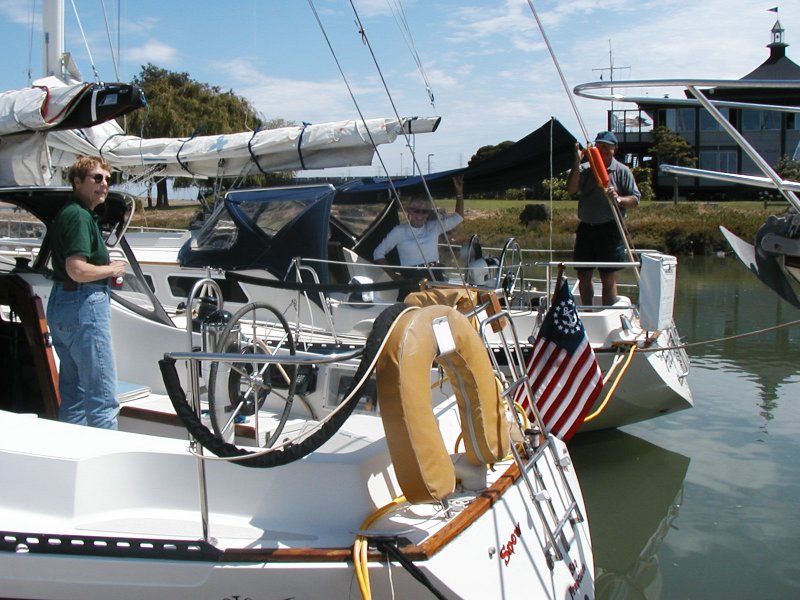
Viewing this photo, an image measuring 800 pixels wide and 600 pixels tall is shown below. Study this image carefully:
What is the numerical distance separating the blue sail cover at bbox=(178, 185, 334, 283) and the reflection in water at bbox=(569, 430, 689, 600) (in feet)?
10.7

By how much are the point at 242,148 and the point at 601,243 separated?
4.89 meters

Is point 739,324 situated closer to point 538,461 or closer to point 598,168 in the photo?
point 598,168

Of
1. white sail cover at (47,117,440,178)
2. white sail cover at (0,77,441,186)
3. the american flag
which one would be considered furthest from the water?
white sail cover at (47,117,440,178)

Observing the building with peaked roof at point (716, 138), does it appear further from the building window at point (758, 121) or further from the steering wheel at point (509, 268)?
the steering wheel at point (509, 268)

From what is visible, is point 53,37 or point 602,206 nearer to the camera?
point 602,206

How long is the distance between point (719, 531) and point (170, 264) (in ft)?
21.1

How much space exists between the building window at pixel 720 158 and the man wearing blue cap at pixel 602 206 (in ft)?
117

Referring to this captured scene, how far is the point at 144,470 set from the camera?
11.7ft

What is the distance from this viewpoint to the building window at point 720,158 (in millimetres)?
41000

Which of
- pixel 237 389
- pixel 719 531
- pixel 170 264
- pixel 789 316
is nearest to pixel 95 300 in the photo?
pixel 237 389

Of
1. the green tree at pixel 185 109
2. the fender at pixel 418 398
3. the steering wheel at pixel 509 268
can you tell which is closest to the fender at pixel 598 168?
the steering wheel at pixel 509 268

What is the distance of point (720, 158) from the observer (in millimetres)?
41531

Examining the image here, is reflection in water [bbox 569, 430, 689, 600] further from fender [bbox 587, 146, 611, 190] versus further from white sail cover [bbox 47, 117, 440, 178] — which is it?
white sail cover [bbox 47, 117, 440, 178]

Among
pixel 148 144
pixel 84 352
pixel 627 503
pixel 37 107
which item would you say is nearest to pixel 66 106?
pixel 37 107
